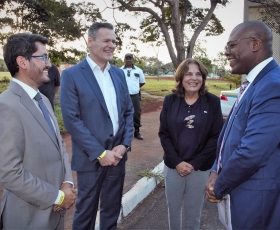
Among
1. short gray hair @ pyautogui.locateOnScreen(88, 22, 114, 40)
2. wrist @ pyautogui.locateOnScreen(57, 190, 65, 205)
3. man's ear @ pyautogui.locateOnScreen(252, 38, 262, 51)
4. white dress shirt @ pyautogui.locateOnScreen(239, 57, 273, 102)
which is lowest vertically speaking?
wrist @ pyautogui.locateOnScreen(57, 190, 65, 205)

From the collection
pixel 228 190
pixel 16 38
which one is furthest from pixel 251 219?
pixel 16 38

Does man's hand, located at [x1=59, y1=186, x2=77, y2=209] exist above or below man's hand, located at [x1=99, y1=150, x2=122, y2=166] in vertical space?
below

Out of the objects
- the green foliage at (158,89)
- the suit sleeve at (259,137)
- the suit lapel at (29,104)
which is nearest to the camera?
the suit sleeve at (259,137)

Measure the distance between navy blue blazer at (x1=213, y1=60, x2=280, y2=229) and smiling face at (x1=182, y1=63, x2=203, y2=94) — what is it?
2.90 ft

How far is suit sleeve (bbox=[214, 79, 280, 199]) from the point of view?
165 centimetres

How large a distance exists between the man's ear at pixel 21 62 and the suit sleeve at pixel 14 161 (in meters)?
0.33

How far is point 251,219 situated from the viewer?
180cm

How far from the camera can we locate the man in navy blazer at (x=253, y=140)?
167cm

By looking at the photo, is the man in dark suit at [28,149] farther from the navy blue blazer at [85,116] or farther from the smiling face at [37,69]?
the navy blue blazer at [85,116]

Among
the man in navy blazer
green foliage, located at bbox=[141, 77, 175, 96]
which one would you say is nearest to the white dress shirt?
the man in navy blazer

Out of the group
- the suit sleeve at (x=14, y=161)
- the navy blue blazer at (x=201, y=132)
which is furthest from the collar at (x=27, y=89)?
the navy blue blazer at (x=201, y=132)

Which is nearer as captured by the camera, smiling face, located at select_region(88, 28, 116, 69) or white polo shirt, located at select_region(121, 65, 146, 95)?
smiling face, located at select_region(88, 28, 116, 69)

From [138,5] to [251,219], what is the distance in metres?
12.8

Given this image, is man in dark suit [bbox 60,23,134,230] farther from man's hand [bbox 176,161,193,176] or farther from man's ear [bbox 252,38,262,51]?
man's ear [bbox 252,38,262,51]
